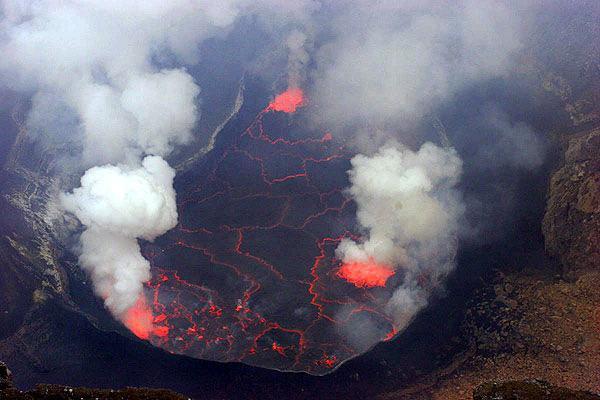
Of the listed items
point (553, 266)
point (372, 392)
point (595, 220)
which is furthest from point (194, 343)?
point (595, 220)

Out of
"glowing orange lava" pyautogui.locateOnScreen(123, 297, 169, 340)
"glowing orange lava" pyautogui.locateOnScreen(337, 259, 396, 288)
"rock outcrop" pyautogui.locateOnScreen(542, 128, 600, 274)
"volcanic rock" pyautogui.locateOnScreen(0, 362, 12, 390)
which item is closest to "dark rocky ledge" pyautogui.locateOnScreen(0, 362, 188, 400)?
"volcanic rock" pyautogui.locateOnScreen(0, 362, 12, 390)

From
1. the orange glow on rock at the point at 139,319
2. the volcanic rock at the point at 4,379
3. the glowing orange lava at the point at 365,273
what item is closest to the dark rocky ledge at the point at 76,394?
the volcanic rock at the point at 4,379

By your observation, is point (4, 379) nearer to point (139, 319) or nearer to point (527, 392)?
point (139, 319)

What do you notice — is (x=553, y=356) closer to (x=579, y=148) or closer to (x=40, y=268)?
(x=579, y=148)

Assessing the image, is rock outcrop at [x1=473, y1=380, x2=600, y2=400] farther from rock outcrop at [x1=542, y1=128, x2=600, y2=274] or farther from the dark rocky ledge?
the dark rocky ledge

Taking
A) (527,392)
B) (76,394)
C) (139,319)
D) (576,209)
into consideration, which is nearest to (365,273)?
(576,209)

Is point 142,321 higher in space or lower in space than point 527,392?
higher
